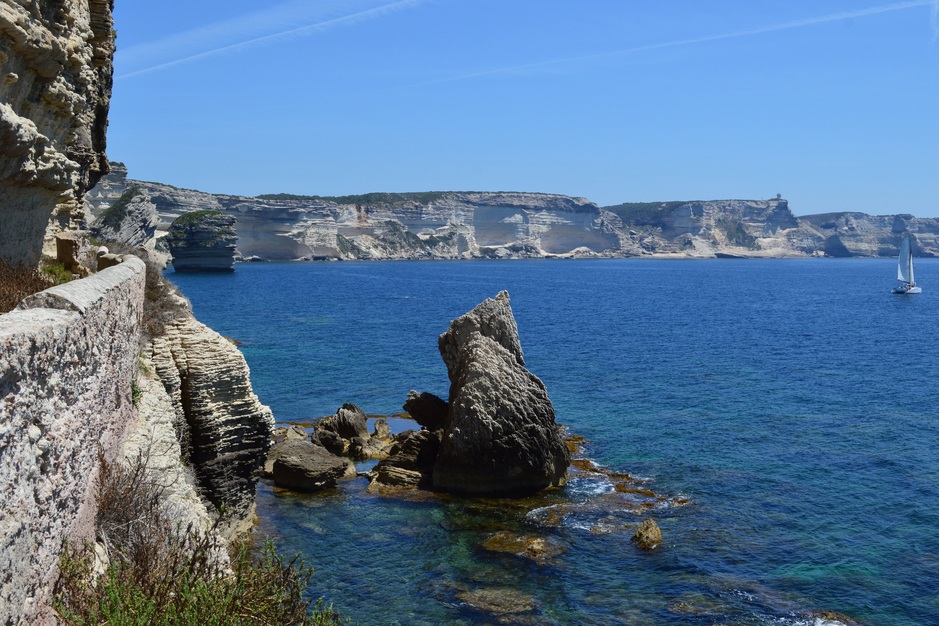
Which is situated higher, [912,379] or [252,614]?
[252,614]

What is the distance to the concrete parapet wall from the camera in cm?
538

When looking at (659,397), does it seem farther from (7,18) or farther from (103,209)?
(103,209)

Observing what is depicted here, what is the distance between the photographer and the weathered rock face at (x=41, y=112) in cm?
1248

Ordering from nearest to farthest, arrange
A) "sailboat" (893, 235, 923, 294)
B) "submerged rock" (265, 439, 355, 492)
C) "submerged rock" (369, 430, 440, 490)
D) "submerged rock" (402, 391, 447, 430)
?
1. "submerged rock" (265, 439, 355, 492)
2. "submerged rock" (369, 430, 440, 490)
3. "submerged rock" (402, 391, 447, 430)
4. "sailboat" (893, 235, 923, 294)

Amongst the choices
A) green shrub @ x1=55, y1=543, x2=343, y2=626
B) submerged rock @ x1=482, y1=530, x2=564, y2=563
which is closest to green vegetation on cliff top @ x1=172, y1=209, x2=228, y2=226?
submerged rock @ x1=482, y1=530, x2=564, y2=563

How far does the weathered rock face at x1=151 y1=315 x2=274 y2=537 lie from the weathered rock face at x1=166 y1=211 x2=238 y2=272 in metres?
105

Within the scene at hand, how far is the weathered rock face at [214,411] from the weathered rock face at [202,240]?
10505cm

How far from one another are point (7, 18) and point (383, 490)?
14864 millimetres

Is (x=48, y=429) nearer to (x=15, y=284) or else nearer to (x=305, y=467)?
(x=15, y=284)

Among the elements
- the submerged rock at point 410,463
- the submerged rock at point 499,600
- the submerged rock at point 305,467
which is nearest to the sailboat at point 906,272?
the submerged rock at point 410,463

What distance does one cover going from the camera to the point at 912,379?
38.3 meters

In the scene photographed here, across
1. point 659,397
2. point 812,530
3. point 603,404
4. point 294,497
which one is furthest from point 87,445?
point 659,397

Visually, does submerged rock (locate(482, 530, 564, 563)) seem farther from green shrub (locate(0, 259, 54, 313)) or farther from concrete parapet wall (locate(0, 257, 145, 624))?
concrete parapet wall (locate(0, 257, 145, 624))

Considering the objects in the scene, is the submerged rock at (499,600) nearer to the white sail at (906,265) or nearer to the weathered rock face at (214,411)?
the weathered rock face at (214,411)
